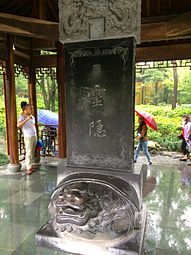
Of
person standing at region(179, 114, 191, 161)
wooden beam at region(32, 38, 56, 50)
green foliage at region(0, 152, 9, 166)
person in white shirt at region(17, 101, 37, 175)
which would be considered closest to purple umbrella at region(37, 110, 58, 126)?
green foliage at region(0, 152, 9, 166)

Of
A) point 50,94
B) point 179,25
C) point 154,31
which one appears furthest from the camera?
point 50,94

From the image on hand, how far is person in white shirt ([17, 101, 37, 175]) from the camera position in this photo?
536 cm

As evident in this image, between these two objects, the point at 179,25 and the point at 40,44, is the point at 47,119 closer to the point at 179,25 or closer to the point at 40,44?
the point at 40,44

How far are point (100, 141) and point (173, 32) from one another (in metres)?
2.48

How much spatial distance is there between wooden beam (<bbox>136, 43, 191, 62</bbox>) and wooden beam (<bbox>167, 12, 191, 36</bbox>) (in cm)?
199

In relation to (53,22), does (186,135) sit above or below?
below

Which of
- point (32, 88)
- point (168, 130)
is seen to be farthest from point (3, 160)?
point (168, 130)

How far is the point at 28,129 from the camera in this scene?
5.46 m

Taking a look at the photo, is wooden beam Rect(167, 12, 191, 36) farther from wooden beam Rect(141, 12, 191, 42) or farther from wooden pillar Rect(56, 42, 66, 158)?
wooden pillar Rect(56, 42, 66, 158)

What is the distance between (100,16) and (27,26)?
1902 millimetres

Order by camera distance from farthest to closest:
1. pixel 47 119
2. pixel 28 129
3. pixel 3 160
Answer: pixel 47 119
pixel 3 160
pixel 28 129

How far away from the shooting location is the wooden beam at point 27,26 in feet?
13.1

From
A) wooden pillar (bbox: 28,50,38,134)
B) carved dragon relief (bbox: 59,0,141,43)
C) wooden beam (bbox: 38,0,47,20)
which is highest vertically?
wooden beam (bbox: 38,0,47,20)

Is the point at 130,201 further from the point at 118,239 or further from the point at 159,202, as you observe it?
the point at 159,202
